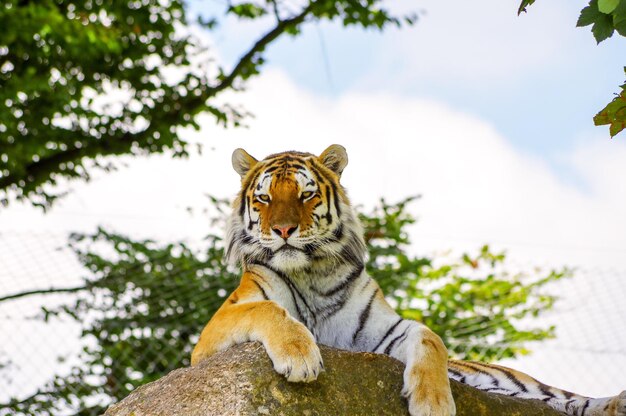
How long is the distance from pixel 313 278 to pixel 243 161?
524mm

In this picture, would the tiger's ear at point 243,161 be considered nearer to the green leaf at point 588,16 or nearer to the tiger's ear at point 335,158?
the tiger's ear at point 335,158

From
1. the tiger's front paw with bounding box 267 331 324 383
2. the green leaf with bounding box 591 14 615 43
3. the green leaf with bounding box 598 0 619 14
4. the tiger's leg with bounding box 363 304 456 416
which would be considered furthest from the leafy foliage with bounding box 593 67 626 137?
the tiger's front paw with bounding box 267 331 324 383

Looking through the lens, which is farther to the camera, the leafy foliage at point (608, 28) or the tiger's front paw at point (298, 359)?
the tiger's front paw at point (298, 359)

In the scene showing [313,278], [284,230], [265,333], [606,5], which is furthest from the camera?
[313,278]

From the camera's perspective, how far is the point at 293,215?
2.71 meters

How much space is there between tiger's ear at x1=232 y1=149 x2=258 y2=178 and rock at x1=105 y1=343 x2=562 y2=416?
2.47 feet

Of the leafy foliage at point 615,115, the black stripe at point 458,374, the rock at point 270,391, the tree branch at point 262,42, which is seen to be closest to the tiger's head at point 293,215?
the rock at point 270,391

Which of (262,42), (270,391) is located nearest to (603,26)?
(270,391)

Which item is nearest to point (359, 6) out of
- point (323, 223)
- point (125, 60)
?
point (125, 60)

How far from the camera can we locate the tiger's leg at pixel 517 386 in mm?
2906

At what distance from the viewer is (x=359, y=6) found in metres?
8.09

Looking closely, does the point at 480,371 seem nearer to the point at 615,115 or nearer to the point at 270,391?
the point at 270,391

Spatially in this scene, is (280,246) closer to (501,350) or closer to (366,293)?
(366,293)

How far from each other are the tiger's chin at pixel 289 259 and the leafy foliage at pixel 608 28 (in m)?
1.07
